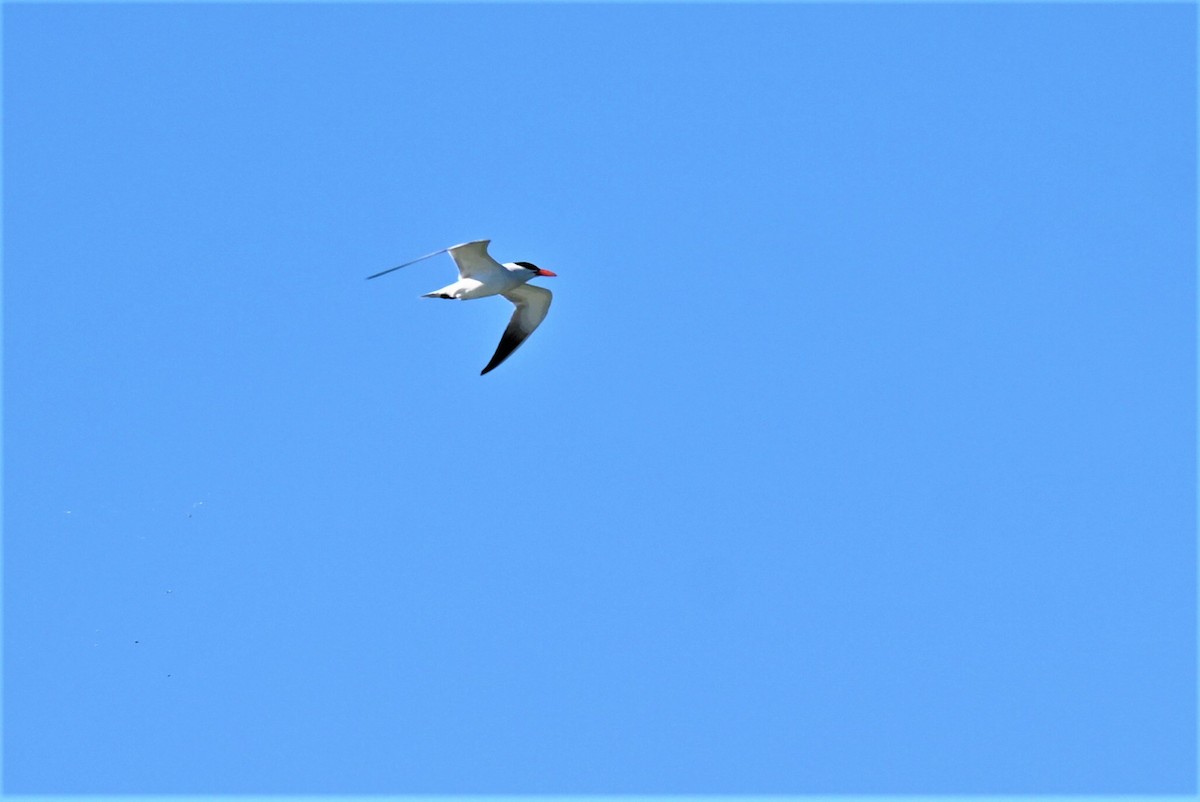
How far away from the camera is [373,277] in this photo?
22078mm

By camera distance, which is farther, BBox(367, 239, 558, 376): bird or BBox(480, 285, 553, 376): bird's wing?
BBox(480, 285, 553, 376): bird's wing

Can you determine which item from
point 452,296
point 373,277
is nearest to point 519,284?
point 452,296

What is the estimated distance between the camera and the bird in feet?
88.1

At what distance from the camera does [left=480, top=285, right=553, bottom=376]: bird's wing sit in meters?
29.2

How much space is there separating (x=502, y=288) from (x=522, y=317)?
6.16 feet

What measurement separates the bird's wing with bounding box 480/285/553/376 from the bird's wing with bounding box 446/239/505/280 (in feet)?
6.20

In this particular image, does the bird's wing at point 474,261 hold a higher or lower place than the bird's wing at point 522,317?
lower

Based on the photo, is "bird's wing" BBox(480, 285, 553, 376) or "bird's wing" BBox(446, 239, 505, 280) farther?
"bird's wing" BBox(480, 285, 553, 376)

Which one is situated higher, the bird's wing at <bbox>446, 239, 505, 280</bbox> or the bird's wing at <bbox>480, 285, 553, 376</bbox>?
the bird's wing at <bbox>480, 285, 553, 376</bbox>

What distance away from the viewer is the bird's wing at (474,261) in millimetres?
26594

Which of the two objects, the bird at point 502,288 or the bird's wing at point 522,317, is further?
the bird's wing at point 522,317

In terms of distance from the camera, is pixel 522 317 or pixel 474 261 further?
pixel 522 317

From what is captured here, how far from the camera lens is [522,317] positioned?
1161 inches

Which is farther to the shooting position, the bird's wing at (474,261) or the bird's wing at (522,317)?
the bird's wing at (522,317)
